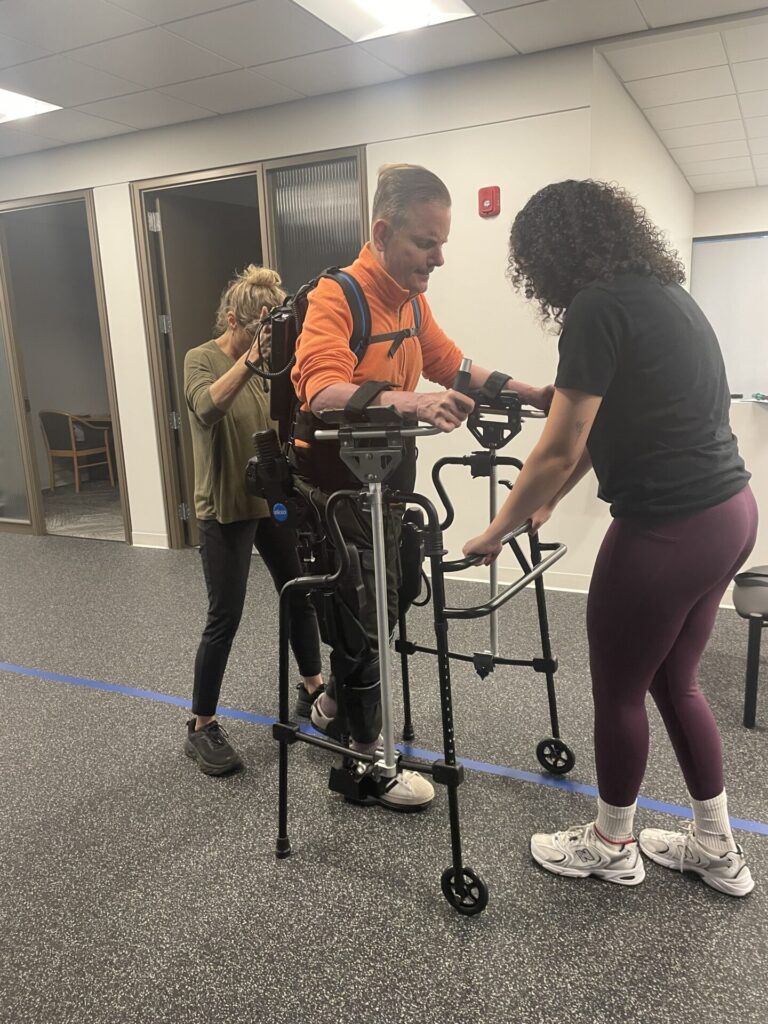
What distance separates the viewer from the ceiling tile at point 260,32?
304cm

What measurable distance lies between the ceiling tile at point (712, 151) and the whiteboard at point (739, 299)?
1.35m

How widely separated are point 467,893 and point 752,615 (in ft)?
4.58

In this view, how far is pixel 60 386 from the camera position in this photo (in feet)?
24.4

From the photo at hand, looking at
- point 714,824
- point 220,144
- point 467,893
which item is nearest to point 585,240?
point 714,824

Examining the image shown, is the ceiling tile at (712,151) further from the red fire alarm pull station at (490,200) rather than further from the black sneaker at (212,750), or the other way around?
the black sneaker at (212,750)

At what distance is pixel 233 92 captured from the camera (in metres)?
3.91

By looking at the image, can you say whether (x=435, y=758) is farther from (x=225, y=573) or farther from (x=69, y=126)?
(x=69, y=126)

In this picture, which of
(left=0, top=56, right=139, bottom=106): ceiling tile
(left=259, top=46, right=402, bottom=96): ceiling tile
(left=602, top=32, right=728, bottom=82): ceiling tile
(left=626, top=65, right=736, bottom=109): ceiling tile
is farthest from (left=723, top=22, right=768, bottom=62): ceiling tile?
(left=0, top=56, right=139, bottom=106): ceiling tile

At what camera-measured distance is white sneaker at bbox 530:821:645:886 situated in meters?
1.68

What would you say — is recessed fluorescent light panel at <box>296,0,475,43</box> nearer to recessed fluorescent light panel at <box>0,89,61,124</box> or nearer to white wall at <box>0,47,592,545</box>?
white wall at <box>0,47,592,545</box>

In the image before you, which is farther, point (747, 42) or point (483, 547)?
point (747, 42)

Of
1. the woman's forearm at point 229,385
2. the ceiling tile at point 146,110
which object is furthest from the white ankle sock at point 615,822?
the ceiling tile at point 146,110

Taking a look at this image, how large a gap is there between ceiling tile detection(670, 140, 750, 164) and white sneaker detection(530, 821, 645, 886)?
566 centimetres

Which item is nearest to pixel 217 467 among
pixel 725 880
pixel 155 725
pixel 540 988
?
pixel 155 725
